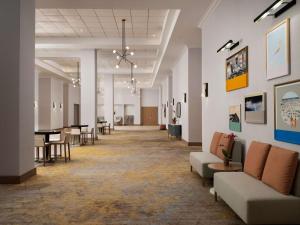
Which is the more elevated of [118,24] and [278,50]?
[118,24]

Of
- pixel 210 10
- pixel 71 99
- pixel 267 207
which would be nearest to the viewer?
pixel 267 207

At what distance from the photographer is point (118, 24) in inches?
449

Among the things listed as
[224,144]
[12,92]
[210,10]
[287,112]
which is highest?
[210,10]

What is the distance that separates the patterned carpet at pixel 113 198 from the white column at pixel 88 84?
6.82m

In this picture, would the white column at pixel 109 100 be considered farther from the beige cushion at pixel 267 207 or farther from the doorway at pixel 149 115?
the beige cushion at pixel 267 207

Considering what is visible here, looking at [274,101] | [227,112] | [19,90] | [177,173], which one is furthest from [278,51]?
[19,90]

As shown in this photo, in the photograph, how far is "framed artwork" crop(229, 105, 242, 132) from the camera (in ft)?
19.0

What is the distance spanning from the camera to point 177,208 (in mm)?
4414

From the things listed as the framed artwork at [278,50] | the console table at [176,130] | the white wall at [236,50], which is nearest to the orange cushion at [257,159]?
the white wall at [236,50]

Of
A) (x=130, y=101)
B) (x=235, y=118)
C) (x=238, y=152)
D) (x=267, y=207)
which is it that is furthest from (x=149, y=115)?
(x=267, y=207)

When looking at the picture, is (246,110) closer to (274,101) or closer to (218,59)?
(274,101)

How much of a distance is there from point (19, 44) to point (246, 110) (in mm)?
4800

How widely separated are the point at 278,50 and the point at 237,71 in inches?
68.2

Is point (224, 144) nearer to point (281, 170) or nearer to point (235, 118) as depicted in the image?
point (235, 118)
